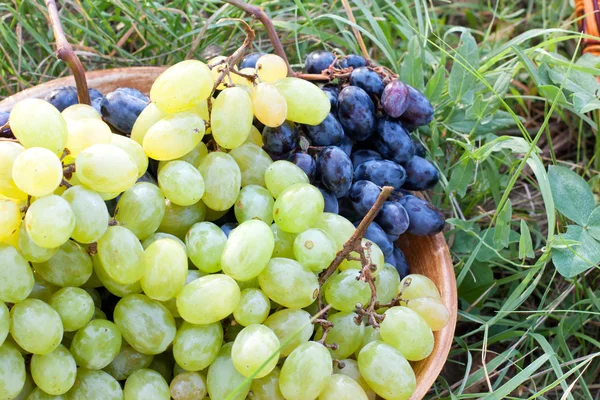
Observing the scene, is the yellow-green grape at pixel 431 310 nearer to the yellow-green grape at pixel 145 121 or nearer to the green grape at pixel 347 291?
the green grape at pixel 347 291

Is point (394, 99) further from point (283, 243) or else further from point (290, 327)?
point (290, 327)

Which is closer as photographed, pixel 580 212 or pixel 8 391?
pixel 8 391

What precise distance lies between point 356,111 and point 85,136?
43 cm

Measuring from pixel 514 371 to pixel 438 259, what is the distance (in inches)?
14.3

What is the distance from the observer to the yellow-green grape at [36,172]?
2.35 feet

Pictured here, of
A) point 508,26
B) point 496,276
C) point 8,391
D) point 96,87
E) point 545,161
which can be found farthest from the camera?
point 508,26

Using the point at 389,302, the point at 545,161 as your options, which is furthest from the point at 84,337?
the point at 545,161

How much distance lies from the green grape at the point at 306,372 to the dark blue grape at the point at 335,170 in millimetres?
273

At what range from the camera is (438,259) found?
3.56 ft

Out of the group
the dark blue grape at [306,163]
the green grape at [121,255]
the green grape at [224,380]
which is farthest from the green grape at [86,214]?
the dark blue grape at [306,163]

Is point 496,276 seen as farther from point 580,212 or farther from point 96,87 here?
point 96,87

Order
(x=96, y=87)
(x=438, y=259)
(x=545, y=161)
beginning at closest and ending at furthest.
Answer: (x=438, y=259) → (x=96, y=87) → (x=545, y=161)

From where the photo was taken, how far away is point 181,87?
88cm

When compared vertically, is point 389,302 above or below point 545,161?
above
